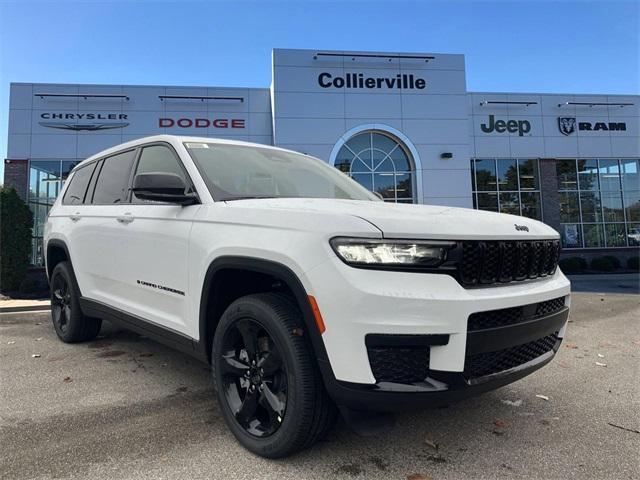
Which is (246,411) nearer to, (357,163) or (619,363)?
(619,363)

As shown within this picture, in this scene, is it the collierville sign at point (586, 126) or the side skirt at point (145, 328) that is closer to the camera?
the side skirt at point (145, 328)

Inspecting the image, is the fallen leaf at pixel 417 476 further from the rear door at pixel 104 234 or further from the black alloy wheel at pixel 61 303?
the black alloy wheel at pixel 61 303

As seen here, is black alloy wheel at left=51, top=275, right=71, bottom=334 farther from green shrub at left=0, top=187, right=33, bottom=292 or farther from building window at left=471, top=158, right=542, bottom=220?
building window at left=471, top=158, right=542, bottom=220

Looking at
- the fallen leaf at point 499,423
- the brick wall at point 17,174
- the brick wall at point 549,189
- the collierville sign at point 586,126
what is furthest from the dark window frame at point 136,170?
the collierville sign at point 586,126

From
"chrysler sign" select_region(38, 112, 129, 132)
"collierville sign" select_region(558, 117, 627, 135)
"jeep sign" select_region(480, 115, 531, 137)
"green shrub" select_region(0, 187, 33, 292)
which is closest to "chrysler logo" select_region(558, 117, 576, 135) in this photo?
"collierville sign" select_region(558, 117, 627, 135)

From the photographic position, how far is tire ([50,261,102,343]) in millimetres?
4562

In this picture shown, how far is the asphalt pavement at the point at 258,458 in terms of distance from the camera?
2322 millimetres

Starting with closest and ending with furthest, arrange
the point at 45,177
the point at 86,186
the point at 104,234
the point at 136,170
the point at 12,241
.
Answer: the point at 136,170
the point at 104,234
the point at 86,186
the point at 12,241
the point at 45,177

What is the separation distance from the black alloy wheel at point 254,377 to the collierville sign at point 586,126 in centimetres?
1999

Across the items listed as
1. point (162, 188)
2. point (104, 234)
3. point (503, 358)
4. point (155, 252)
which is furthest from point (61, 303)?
point (503, 358)

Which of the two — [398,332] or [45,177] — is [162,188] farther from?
[45,177]

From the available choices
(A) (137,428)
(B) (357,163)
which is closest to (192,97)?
(B) (357,163)

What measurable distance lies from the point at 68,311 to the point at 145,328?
2.11 meters

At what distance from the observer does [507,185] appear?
18.3 meters
